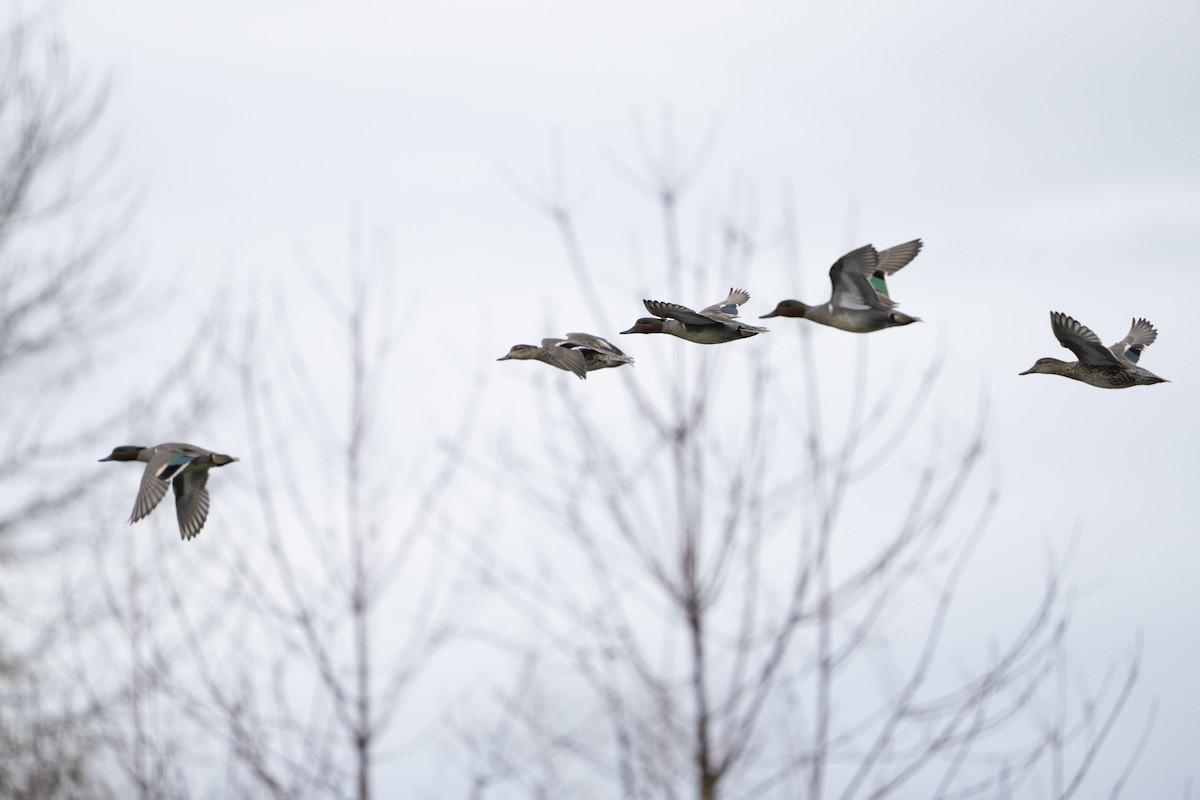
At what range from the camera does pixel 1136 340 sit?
22.0 feet

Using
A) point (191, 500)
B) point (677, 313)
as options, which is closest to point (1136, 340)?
point (677, 313)

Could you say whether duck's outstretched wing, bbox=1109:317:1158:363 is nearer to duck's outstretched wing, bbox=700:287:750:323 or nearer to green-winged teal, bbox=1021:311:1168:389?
green-winged teal, bbox=1021:311:1168:389

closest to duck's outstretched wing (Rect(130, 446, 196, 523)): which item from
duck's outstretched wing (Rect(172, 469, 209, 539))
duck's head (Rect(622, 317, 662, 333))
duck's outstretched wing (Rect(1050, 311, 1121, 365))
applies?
duck's outstretched wing (Rect(172, 469, 209, 539))

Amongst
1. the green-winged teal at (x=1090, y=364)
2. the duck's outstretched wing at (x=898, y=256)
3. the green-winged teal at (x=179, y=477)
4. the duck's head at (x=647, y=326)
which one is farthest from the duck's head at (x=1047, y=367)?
the green-winged teal at (x=179, y=477)

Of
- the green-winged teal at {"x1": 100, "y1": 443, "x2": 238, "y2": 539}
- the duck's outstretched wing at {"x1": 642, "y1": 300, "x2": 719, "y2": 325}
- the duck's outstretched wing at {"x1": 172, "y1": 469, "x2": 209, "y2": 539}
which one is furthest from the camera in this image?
the duck's outstretched wing at {"x1": 172, "y1": 469, "x2": 209, "y2": 539}

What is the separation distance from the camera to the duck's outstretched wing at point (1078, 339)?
17.5 ft

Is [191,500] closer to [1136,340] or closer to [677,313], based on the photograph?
[677,313]

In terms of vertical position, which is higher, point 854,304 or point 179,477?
point 854,304

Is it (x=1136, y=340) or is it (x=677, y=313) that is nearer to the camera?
(x=677, y=313)

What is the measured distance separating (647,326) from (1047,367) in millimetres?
1640

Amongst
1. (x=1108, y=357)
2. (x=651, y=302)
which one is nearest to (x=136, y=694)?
(x=651, y=302)

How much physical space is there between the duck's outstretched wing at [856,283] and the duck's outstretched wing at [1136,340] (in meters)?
1.06

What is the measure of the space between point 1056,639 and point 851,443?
1.45 meters

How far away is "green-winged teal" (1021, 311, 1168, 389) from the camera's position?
5.34 metres
